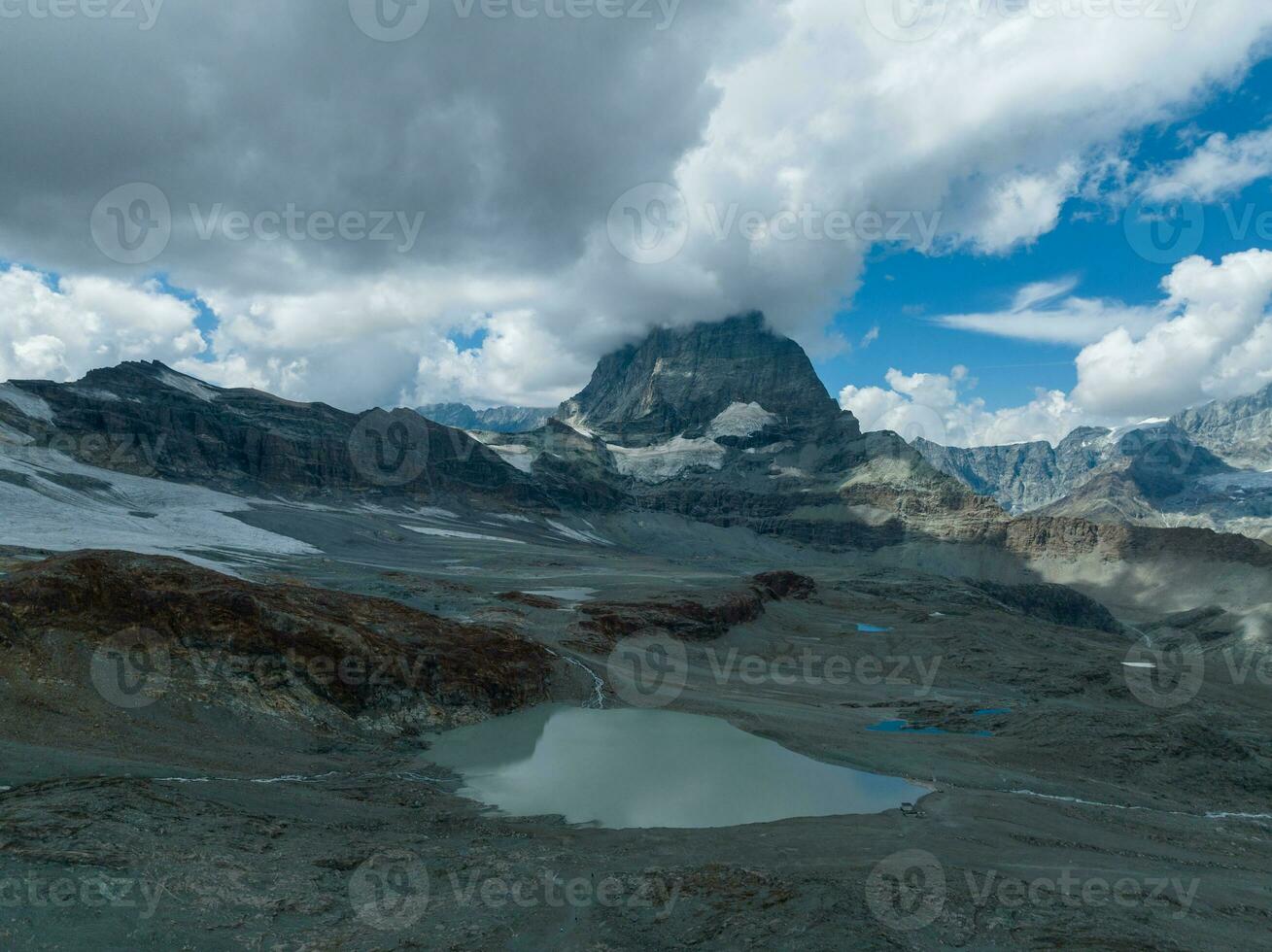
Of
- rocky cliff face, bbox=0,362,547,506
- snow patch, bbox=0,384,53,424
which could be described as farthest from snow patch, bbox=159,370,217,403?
snow patch, bbox=0,384,53,424

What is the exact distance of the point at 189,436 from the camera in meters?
164

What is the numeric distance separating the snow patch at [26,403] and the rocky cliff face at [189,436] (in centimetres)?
25

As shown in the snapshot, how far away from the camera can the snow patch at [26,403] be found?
139137 millimetres

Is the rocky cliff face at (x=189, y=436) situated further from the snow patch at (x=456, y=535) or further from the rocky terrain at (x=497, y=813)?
the rocky terrain at (x=497, y=813)

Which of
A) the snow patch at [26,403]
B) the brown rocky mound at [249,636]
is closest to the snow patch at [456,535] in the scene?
the snow patch at [26,403]

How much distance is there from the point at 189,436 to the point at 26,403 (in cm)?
2879

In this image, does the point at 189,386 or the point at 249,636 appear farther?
the point at 189,386

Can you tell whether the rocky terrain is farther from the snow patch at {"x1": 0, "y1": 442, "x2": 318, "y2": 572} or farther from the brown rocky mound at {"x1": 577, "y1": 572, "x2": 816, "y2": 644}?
the snow patch at {"x1": 0, "y1": 442, "x2": 318, "y2": 572}

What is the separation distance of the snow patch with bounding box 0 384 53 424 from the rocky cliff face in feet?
0.83

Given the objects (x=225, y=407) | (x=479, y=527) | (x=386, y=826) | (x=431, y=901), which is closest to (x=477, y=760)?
(x=386, y=826)

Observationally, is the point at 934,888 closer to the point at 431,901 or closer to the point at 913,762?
the point at 431,901

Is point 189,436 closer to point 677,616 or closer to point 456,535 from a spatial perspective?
point 456,535

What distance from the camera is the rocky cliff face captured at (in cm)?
14125

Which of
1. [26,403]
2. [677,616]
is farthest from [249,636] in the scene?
[26,403]
